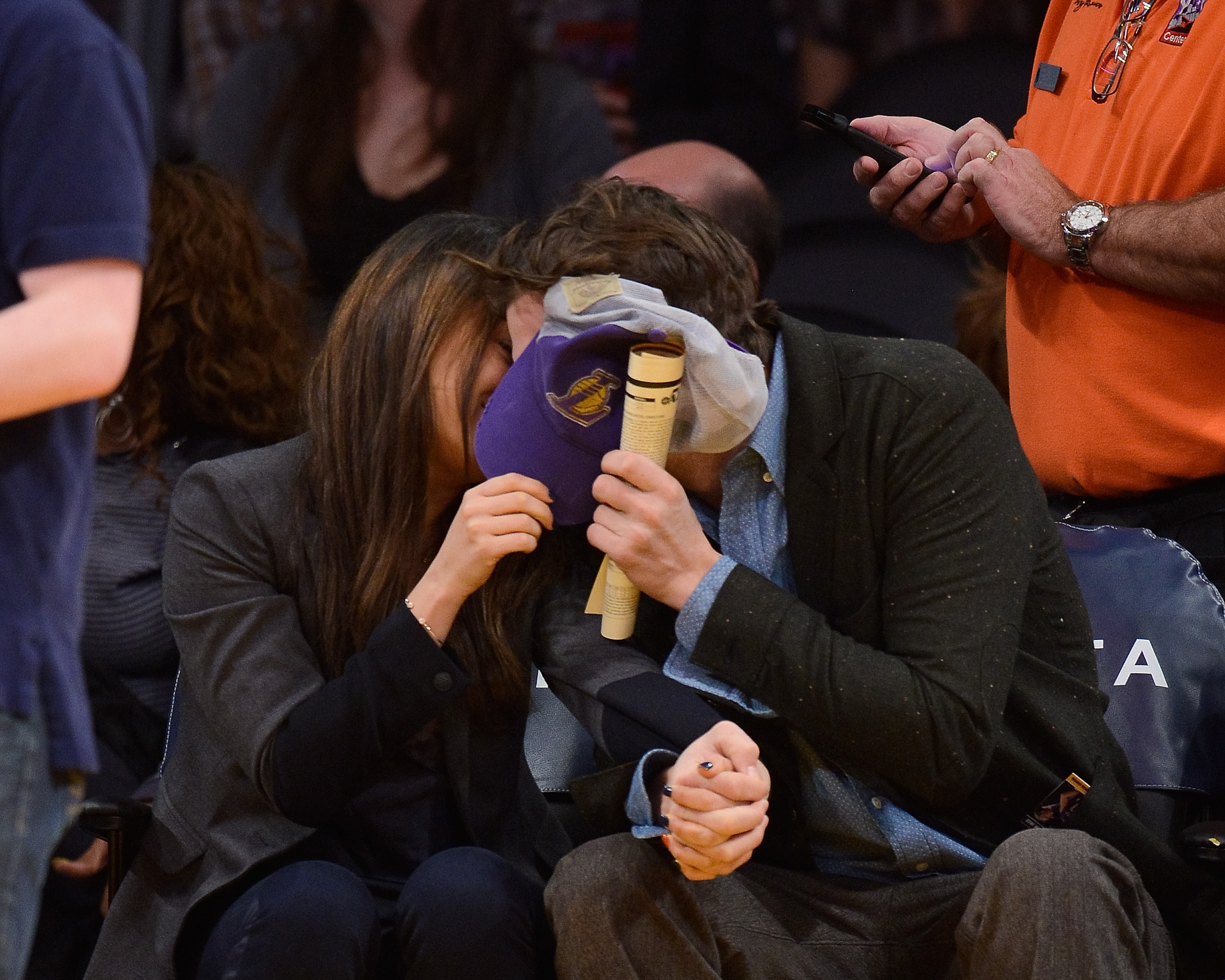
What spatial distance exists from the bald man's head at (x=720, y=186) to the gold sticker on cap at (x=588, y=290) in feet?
3.62

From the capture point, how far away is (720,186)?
9.51 ft

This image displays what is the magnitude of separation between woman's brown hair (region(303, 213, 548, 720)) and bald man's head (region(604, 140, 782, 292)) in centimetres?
92

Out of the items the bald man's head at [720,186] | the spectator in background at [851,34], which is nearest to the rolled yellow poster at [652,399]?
the bald man's head at [720,186]

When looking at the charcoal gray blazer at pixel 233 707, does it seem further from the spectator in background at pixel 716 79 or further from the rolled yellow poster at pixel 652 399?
the spectator in background at pixel 716 79

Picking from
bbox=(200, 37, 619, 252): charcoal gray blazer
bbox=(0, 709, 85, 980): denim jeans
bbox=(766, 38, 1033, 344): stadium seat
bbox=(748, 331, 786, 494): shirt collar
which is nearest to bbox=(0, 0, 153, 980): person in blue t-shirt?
bbox=(0, 709, 85, 980): denim jeans

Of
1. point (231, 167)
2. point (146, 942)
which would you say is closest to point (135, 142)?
point (146, 942)

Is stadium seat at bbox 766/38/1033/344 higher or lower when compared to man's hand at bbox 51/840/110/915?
higher

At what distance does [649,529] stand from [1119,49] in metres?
1.13

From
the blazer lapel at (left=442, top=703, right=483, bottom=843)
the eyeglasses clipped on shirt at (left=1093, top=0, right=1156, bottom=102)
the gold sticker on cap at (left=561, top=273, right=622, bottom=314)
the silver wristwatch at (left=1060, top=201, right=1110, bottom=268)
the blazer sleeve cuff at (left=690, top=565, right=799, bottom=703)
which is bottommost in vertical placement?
the blazer lapel at (left=442, top=703, right=483, bottom=843)

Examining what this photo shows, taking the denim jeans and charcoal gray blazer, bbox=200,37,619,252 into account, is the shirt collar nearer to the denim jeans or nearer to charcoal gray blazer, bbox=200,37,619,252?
the denim jeans

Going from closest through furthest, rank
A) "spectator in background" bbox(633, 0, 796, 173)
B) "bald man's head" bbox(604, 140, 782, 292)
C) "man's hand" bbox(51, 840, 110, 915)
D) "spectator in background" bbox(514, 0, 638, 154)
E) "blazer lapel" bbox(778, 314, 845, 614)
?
Result: 1. "blazer lapel" bbox(778, 314, 845, 614)
2. "man's hand" bbox(51, 840, 110, 915)
3. "bald man's head" bbox(604, 140, 782, 292)
4. "spectator in background" bbox(633, 0, 796, 173)
5. "spectator in background" bbox(514, 0, 638, 154)

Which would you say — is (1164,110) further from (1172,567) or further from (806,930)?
(806,930)

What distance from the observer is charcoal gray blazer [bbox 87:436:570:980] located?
1.91 meters

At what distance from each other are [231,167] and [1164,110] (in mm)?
2041
